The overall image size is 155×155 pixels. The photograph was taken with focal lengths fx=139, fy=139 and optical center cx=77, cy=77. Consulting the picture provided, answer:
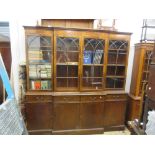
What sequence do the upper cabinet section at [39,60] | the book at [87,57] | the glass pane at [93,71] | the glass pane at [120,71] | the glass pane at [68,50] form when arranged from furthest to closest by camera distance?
the glass pane at [120,71], the glass pane at [93,71], the book at [87,57], the glass pane at [68,50], the upper cabinet section at [39,60]

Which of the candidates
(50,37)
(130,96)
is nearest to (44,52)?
(50,37)

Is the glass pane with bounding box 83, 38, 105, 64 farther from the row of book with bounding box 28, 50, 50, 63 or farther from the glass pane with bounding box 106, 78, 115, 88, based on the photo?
the row of book with bounding box 28, 50, 50, 63

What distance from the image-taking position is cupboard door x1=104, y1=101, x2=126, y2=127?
2727mm

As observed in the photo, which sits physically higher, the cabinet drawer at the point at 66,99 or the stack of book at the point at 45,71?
the stack of book at the point at 45,71

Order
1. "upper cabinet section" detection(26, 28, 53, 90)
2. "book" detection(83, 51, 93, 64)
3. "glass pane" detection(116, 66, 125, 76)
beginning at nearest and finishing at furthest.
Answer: "upper cabinet section" detection(26, 28, 53, 90)
"book" detection(83, 51, 93, 64)
"glass pane" detection(116, 66, 125, 76)

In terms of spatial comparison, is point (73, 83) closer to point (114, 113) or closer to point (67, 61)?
point (67, 61)

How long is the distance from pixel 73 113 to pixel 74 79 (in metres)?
0.64

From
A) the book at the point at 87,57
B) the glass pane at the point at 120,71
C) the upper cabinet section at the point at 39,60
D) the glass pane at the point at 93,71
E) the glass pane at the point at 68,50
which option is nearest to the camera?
the upper cabinet section at the point at 39,60

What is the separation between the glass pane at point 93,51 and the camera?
2.51m

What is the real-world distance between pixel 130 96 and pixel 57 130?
63.6 inches

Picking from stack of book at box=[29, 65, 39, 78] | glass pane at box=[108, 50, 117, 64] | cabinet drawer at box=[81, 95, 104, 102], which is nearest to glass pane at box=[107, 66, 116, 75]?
glass pane at box=[108, 50, 117, 64]

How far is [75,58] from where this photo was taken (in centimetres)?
259

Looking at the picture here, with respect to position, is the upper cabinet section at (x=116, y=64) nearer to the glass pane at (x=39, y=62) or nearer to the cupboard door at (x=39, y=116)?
the glass pane at (x=39, y=62)

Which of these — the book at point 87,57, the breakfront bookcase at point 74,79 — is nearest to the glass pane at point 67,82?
the breakfront bookcase at point 74,79
